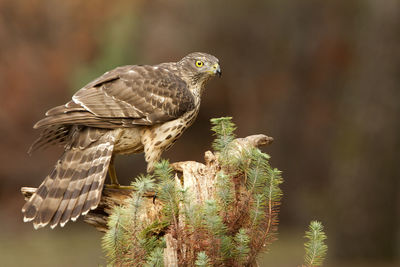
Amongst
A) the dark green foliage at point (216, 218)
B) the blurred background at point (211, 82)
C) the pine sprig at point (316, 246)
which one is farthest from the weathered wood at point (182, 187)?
the blurred background at point (211, 82)

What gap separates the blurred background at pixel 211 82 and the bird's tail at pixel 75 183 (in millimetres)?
5495

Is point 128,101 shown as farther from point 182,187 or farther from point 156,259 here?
point 156,259

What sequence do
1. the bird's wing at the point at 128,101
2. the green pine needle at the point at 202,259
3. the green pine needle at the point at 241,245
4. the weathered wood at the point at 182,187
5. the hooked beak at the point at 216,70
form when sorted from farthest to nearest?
the hooked beak at the point at 216,70 → the bird's wing at the point at 128,101 → the weathered wood at the point at 182,187 → the green pine needle at the point at 241,245 → the green pine needle at the point at 202,259

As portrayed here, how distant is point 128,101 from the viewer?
184 inches

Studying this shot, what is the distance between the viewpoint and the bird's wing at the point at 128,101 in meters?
4.41

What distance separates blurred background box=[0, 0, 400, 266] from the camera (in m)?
11.5

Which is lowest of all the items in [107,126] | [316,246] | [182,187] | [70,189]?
[316,246]

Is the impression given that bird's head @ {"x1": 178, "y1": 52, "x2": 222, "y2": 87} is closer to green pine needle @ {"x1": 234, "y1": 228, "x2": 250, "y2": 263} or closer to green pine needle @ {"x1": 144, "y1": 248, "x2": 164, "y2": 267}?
green pine needle @ {"x1": 234, "y1": 228, "x2": 250, "y2": 263}

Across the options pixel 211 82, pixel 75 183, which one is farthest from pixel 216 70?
pixel 211 82

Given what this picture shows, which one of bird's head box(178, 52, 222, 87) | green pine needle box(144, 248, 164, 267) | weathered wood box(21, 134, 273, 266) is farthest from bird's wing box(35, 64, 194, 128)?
green pine needle box(144, 248, 164, 267)

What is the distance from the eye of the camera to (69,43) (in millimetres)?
13125

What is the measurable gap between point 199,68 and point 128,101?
770 millimetres

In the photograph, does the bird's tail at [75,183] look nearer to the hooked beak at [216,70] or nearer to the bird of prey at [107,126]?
the bird of prey at [107,126]

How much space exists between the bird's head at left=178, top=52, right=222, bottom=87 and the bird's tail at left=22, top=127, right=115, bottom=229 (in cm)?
99
